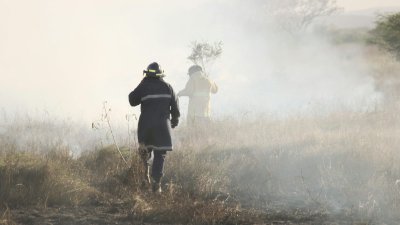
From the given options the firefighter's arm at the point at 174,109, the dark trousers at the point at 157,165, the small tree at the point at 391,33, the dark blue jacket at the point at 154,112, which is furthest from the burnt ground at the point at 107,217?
the small tree at the point at 391,33

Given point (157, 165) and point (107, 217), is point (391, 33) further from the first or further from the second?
point (107, 217)

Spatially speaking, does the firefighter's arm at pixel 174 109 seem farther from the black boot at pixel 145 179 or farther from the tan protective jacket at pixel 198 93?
the tan protective jacket at pixel 198 93

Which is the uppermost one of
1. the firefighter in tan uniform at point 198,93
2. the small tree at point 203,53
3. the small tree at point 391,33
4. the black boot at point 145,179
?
the small tree at point 391,33

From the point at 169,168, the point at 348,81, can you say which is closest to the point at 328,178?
the point at 169,168

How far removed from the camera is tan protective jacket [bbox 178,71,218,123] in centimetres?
955

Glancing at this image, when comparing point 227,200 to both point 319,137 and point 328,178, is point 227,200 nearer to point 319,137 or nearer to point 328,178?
point 328,178

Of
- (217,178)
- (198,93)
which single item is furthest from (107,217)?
(198,93)

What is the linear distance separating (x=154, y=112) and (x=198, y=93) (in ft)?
11.2

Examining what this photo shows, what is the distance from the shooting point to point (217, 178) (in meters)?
6.82

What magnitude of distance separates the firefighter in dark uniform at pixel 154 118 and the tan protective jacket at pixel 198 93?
3228mm

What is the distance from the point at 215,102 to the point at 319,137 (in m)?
7.15

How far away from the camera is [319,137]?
8258 millimetres

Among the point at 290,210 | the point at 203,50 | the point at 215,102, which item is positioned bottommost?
the point at 290,210

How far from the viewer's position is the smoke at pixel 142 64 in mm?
11727
